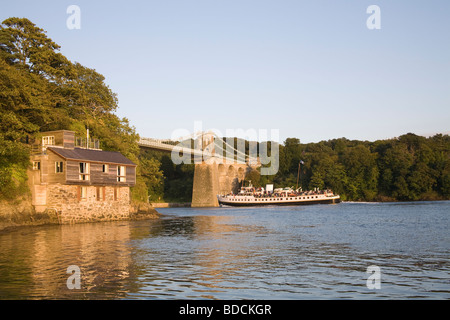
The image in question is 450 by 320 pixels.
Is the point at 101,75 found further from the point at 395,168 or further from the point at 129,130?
the point at 395,168

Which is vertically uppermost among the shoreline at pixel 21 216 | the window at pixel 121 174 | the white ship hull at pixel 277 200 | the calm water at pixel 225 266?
the window at pixel 121 174

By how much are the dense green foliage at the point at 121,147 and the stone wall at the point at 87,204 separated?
7.88 ft

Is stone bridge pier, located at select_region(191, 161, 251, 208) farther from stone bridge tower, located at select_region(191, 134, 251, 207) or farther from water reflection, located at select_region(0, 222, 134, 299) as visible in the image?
water reflection, located at select_region(0, 222, 134, 299)

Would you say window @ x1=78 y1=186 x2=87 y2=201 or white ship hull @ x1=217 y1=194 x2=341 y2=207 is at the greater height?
window @ x1=78 y1=186 x2=87 y2=201

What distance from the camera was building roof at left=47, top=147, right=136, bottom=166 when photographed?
105ft

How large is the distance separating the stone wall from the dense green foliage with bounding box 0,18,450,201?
2401 millimetres

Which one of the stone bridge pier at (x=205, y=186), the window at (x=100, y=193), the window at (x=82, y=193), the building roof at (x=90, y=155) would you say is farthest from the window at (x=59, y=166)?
the stone bridge pier at (x=205, y=186)

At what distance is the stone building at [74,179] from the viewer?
104ft

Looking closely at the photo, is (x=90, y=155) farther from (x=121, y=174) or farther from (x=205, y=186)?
(x=205, y=186)

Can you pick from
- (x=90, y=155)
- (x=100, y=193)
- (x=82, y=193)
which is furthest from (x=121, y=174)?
(x=82, y=193)

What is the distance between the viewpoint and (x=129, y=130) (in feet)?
162

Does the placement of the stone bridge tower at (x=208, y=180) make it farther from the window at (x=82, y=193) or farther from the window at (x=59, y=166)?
the window at (x=59, y=166)

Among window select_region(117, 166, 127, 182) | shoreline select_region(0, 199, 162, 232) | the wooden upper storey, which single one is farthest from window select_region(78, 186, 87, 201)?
window select_region(117, 166, 127, 182)

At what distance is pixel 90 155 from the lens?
34938 mm
